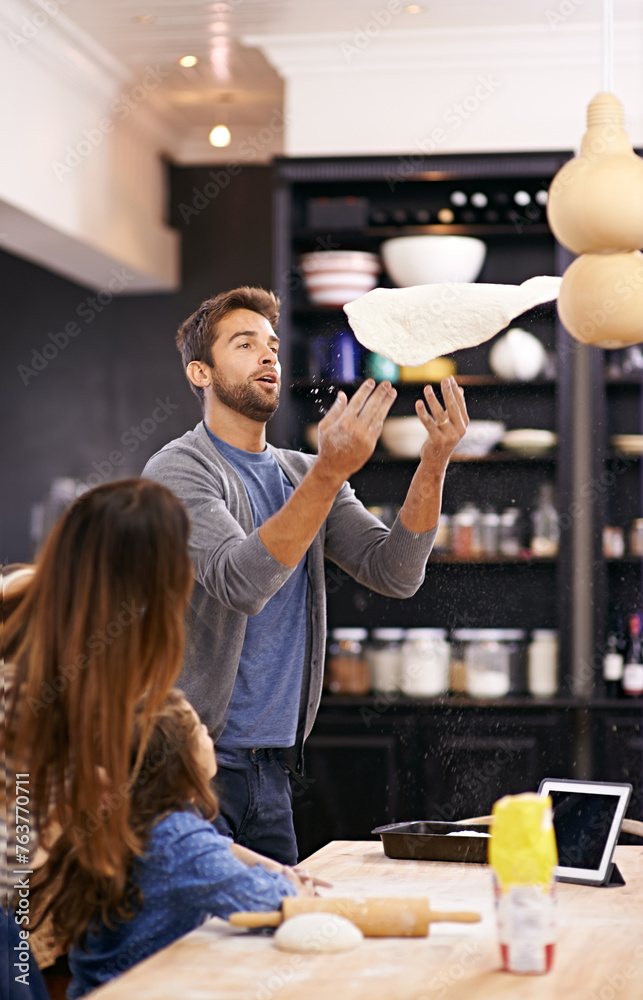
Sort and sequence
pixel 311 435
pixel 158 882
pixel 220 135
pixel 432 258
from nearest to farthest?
pixel 158 882, pixel 432 258, pixel 311 435, pixel 220 135

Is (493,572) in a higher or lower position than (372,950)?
higher

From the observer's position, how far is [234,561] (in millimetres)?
1767

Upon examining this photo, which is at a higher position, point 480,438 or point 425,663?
point 480,438

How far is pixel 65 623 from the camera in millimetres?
1244

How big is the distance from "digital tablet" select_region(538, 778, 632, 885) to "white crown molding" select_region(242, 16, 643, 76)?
9.71 ft

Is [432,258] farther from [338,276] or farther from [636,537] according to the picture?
[636,537]

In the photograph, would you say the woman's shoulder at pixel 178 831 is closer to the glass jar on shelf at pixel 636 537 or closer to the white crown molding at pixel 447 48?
the glass jar on shelf at pixel 636 537

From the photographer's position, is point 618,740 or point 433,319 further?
point 618,740

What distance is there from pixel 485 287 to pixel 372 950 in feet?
4.02

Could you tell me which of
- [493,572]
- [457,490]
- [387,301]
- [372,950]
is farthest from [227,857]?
[493,572]

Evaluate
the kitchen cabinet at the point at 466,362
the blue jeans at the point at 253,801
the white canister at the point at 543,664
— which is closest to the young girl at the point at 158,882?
the blue jeans at the point at 253,801

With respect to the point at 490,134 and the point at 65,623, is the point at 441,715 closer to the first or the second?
the point at 490,134

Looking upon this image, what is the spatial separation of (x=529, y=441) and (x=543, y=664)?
0.74 m

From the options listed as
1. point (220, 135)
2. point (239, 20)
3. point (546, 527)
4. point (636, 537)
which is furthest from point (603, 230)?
point (220, 135)
